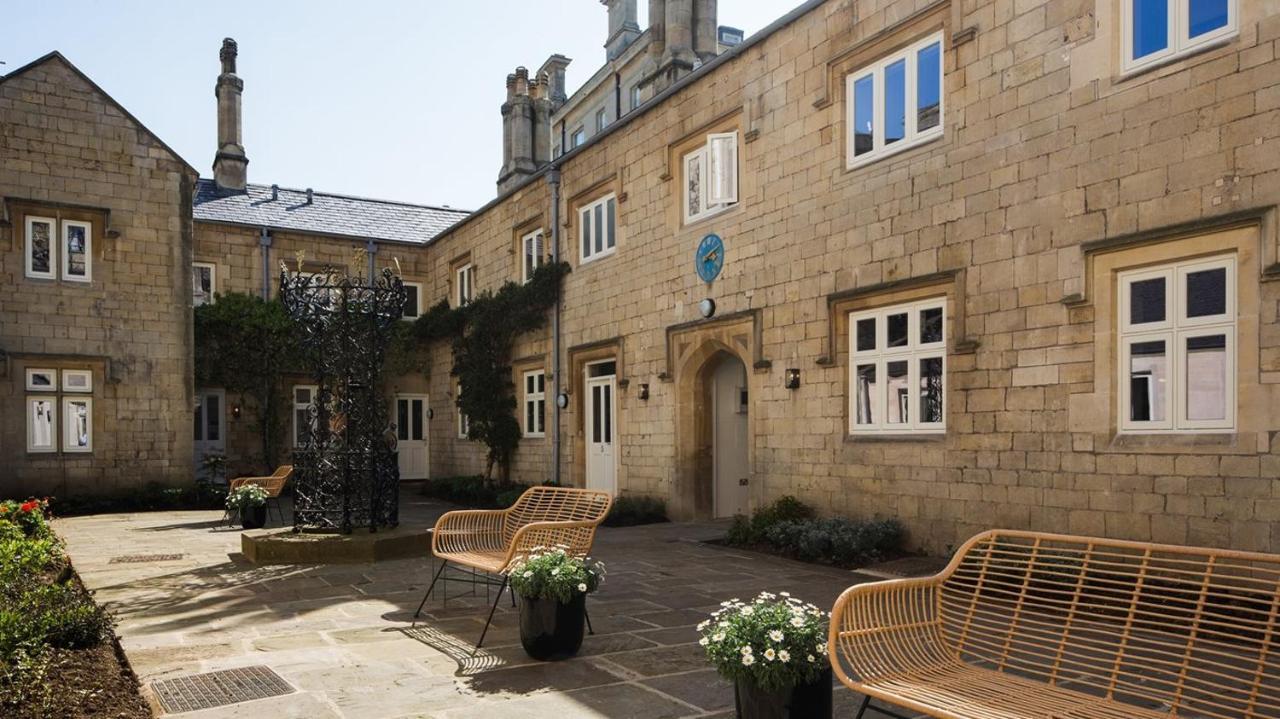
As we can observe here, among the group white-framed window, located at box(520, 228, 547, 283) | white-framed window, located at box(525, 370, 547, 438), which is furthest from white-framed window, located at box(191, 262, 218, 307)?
white-framed window, located at box(525, 370, 547, 438)

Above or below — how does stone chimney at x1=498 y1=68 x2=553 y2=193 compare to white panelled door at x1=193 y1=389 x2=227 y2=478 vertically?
above

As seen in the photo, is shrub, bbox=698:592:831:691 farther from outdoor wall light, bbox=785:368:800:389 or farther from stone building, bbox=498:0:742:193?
stone building, bbox=498:0:742:193

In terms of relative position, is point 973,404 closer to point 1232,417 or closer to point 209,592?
point 1232,417

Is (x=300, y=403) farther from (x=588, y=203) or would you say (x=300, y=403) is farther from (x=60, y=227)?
(x=588, y=203)

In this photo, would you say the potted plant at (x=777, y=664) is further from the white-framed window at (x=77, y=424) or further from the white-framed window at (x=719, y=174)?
the white-framed window at (x=77, y=424)

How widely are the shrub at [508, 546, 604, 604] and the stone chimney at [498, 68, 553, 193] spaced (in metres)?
17.1

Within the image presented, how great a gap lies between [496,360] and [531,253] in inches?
86.8

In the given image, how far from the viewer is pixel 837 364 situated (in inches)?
388

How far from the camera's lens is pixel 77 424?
53.2 ft

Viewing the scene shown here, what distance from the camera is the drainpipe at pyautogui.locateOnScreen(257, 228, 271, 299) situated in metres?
20.8

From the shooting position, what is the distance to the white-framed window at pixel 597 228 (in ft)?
47.8

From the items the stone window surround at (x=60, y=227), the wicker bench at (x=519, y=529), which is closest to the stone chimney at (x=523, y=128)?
the stone window surround at (x=60, y=227)

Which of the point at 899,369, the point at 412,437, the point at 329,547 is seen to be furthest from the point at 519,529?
the point at 412,437

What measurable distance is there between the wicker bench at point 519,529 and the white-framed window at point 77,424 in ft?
41.3
